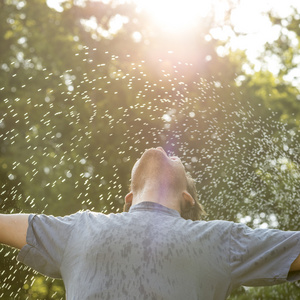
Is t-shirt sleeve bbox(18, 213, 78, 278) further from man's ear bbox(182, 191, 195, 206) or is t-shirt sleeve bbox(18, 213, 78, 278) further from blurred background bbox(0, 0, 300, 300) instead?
blurred background bbox(0, 0, 300, 300)

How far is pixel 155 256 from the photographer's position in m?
2.25

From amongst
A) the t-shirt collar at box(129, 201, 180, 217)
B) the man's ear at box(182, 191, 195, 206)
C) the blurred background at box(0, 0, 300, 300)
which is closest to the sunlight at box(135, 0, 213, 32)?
the blurred background at box(0, 0, 300, 300)

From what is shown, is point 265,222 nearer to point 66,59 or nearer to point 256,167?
point 256,167

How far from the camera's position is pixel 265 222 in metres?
12.3

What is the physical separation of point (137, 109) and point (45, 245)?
504 inches

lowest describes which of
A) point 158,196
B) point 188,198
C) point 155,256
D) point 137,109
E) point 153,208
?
point 137,109

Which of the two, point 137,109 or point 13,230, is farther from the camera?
point 137,109

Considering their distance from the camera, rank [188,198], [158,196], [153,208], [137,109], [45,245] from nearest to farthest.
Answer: [45,245] → [153,208] → [158,196] → [188,198] → [137,109]

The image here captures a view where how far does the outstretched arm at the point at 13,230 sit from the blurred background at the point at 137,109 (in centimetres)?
836

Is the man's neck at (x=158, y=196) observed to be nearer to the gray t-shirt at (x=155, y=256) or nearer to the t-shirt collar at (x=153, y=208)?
the t-shirt collar at (x=153, y=208)

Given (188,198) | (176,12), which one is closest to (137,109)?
(176,12)

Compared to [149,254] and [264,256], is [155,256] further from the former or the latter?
[264,256]

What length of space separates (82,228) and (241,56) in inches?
723

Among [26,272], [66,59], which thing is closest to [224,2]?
[66,59]
